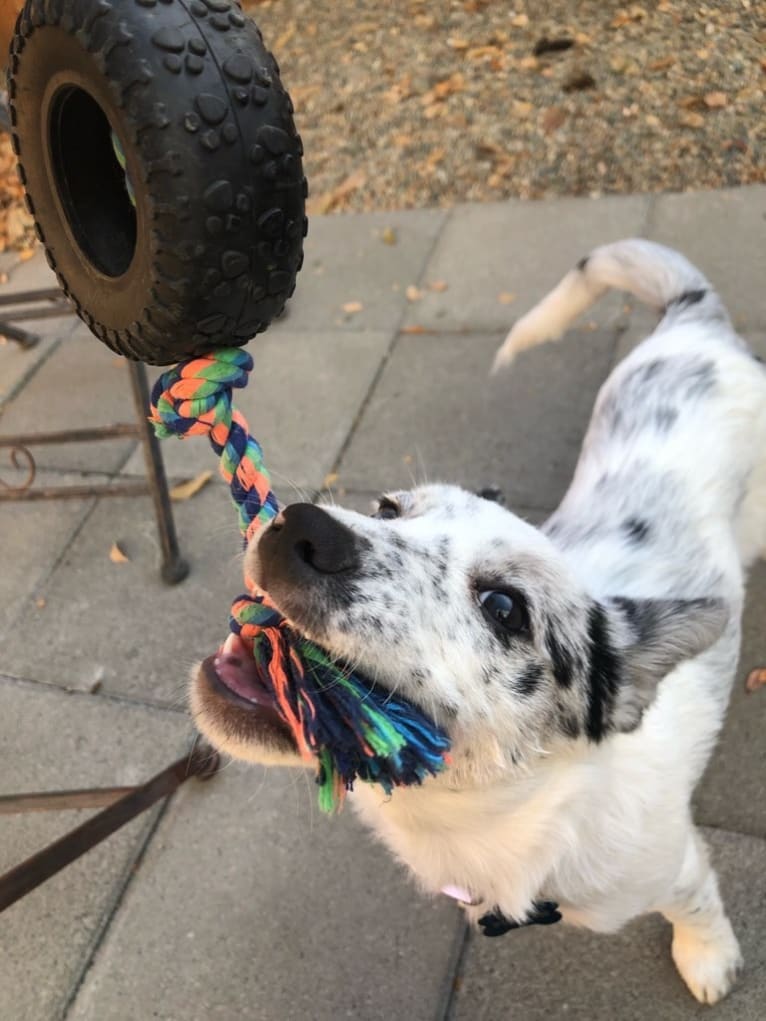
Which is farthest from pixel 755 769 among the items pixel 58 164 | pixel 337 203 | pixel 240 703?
pixel 337 203

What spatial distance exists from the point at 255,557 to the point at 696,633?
109 cm

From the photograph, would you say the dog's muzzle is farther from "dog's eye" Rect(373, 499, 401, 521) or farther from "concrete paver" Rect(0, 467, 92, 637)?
"concrete paver" Rect(0, 467, 92, 637)

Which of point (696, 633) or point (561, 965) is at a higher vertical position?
point (696, 633)

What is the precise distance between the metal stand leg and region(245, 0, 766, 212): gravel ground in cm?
332

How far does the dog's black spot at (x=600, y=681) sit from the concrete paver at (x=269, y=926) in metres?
1.17

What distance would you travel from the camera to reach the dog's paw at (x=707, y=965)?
255 cm

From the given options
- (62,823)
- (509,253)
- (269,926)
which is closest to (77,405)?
(62,823)

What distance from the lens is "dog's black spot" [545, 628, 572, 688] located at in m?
1.97

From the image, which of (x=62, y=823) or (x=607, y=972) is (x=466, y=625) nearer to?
(x=607, y=972)

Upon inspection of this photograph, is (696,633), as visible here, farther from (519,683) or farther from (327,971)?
(327,971)

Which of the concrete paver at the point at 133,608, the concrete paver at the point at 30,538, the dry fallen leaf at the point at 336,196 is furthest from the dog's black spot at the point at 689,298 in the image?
the dry fallen leaf at the point at 336,196

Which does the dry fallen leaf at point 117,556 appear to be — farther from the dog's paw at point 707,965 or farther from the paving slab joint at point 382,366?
the dog's paw at point 707,965

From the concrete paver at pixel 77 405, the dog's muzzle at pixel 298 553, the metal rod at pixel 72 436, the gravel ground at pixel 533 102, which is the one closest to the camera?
the dog's muzzle at pixel 298 553

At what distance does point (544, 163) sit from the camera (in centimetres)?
626
